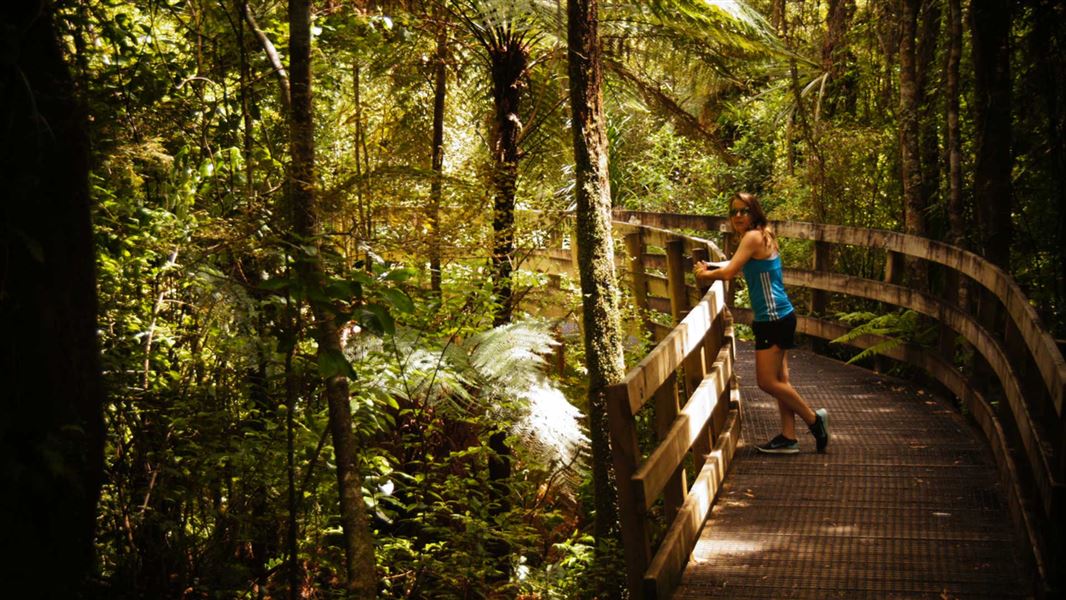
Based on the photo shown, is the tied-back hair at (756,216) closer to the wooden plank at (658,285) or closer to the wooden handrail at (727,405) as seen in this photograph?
the wooden handrail at (727,405)

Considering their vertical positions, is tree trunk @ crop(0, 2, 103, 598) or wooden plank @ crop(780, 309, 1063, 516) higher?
tree trunk @ crop(0, 2, 103, 598)

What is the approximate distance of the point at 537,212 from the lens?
8.55 metres

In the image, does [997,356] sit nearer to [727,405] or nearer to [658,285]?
[727,405]

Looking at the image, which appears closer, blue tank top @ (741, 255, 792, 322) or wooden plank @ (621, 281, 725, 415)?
wooden plank @ (621, 281, 725, 415)

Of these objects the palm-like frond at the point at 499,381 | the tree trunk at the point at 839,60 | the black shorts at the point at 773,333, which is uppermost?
the tree trunk at the point at 839,60

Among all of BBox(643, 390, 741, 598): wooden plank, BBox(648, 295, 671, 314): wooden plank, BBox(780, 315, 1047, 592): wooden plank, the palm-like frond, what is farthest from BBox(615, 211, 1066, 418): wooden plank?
the palm-like frond

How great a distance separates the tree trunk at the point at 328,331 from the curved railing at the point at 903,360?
1513 mm

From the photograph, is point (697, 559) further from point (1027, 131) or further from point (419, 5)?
point (419, 5)

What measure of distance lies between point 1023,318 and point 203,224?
4387 millimetres

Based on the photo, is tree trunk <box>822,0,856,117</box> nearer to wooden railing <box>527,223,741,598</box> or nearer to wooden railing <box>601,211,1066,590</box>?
wooden railing <box>601,211,1066,590</box>

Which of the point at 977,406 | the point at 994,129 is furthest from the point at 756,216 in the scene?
the point at 977,406

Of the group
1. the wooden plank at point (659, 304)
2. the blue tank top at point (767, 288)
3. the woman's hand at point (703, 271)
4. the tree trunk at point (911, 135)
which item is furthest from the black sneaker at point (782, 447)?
the wooden plank at point (659, 304)

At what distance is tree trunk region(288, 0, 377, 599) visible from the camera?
4.95 meters

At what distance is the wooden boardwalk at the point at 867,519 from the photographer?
4508mm
